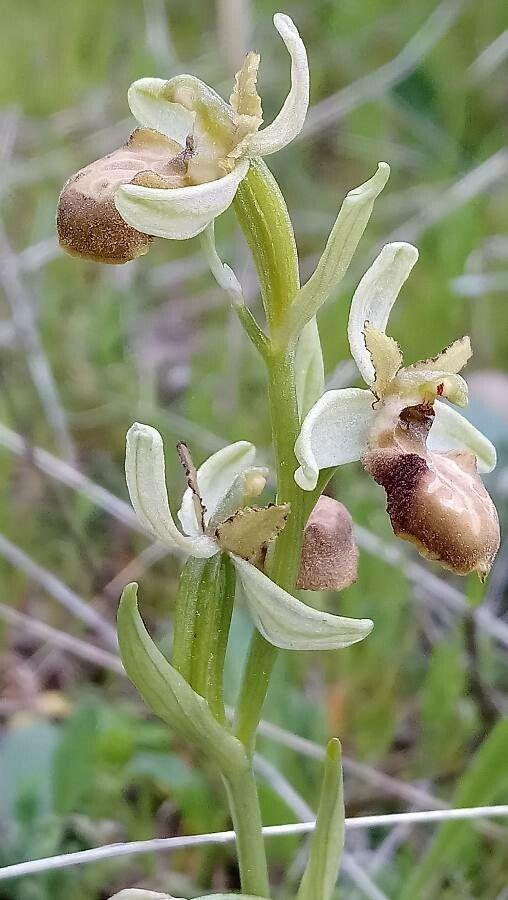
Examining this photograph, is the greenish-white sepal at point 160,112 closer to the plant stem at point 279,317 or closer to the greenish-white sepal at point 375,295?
the plant stem at point 279,317

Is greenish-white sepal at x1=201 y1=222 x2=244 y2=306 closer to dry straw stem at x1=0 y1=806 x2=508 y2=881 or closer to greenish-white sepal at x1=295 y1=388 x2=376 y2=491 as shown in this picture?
greenish-white sepal at x1=295 y1=388 x2=376 y2=491

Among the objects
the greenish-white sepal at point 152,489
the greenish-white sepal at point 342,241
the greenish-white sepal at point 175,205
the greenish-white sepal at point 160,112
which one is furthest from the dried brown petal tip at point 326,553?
the greenish-white sepal at point 160,112

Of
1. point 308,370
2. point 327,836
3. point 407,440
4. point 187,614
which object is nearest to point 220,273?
point 308,370

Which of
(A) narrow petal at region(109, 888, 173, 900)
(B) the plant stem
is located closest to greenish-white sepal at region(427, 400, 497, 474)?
(B) the plant stem

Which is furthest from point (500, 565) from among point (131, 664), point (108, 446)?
point (131, 664)

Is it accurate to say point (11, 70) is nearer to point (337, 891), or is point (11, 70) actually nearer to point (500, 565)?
point (500, 565)

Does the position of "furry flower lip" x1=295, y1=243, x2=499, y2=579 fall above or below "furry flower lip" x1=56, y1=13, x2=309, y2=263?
below
